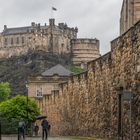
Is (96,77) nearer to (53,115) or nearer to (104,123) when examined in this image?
(104,123)

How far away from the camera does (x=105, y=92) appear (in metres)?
35.8

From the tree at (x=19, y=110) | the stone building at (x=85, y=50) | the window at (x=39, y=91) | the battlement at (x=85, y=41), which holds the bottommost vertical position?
the tree at (x=19, y=110)

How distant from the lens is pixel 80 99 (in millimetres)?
46312

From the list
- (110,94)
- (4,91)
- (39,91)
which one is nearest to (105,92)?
(110,94)

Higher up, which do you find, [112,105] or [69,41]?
[69,41]

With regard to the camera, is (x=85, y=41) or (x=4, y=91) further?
(x=85, y=41)

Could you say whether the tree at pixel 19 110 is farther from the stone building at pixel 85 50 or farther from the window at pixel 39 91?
the stone building at pixel 85 50

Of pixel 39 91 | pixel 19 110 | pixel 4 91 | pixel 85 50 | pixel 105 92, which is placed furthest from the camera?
pixel 85 50

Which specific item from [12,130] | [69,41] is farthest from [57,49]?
[12,130]

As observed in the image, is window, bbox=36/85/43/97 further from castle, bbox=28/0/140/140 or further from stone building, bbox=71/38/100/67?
stone building, bbox=71/38/100/67

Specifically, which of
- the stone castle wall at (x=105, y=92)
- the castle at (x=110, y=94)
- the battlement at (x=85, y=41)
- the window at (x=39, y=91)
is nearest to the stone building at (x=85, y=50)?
the battlement at (x=85, y=41)

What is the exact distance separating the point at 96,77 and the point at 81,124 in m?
7.24

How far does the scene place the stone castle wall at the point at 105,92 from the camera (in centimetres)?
2767

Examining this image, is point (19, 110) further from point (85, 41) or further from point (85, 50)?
point (85, 41)
